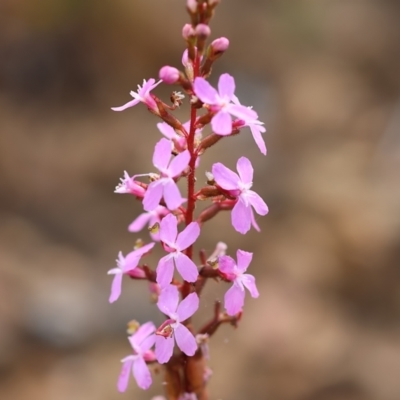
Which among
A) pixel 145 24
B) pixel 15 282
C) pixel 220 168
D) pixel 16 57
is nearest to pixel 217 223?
pixel 15 282

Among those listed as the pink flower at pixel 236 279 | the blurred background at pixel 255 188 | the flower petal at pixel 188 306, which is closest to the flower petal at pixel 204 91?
the pink flower at pixel 236 279

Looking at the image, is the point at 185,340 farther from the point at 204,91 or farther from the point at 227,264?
the point at 204,91

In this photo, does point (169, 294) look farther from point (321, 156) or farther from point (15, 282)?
point (321, 156)

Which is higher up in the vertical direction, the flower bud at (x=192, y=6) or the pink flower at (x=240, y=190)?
the flower bud at (x=192, y=6)

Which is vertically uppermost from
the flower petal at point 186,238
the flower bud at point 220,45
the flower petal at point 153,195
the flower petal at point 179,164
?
the flower bud at point 220,45

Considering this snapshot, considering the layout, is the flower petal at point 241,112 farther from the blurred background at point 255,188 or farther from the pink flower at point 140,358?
the blurred background at point 255,188

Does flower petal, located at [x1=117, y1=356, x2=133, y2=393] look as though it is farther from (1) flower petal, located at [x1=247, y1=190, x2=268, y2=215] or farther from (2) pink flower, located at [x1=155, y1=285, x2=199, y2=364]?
(1) flower petal, located at [x1=247, y1=190, x2=268, y2=215]
